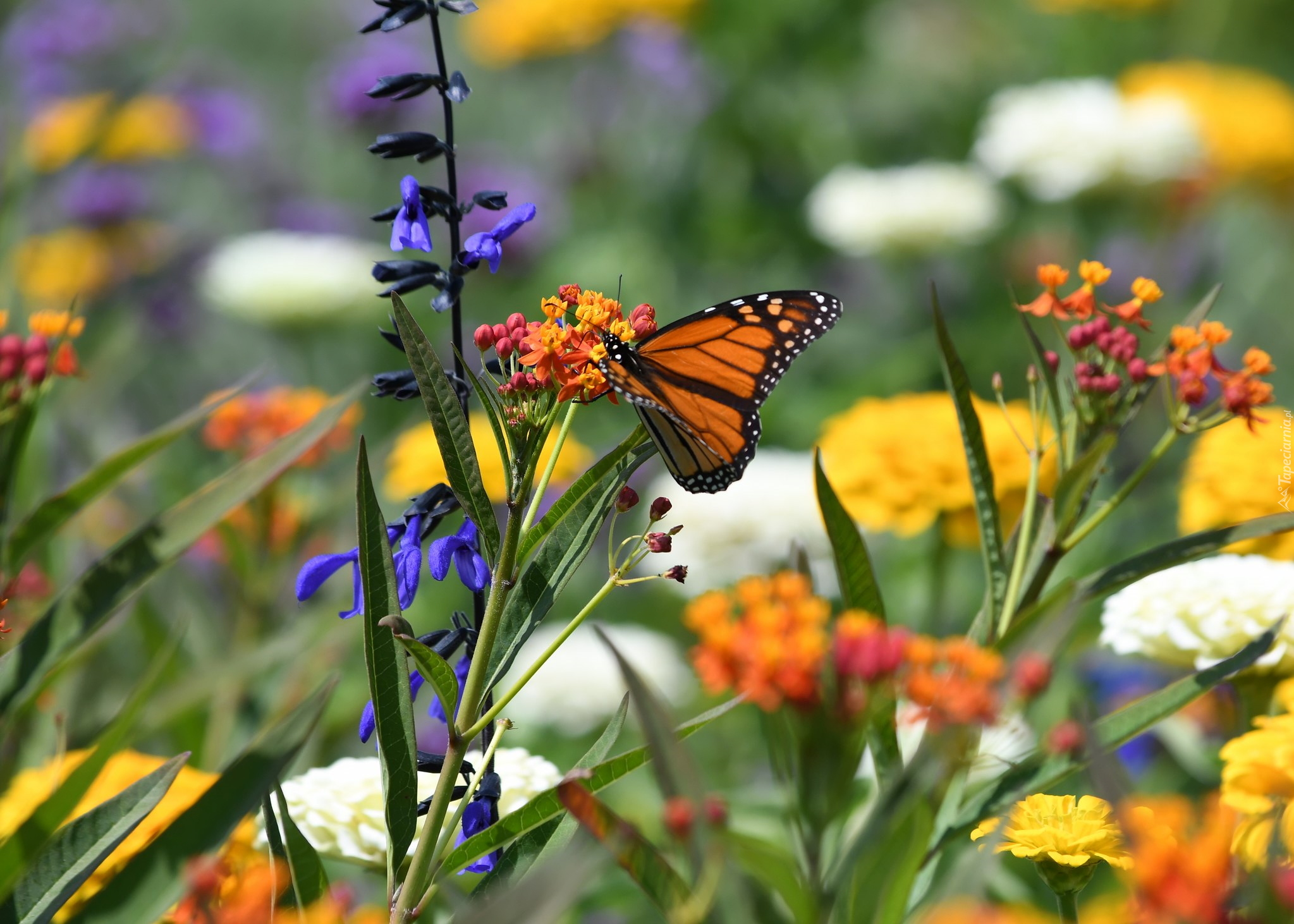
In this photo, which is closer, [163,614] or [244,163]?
[163,614]

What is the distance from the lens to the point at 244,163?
4461 mm

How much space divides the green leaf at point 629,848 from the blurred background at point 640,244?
1.97 ft

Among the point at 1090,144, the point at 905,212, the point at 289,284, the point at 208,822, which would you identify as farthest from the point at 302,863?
the point at 1090,144

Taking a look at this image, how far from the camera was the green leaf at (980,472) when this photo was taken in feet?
2.70

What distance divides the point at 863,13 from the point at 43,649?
3006 millimetres

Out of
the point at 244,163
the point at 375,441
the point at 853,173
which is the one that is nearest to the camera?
the point at 375,441

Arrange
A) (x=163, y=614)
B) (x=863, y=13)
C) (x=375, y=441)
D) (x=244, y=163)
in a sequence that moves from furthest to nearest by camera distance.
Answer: (x=244, y=163) → (x=863, y=13) → (x=375, y=441) → (x=163, y=614)

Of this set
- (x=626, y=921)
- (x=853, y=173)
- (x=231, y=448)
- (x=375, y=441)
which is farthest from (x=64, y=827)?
(x=853, y=173)

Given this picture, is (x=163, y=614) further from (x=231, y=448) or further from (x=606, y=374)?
(x=606, y=374)

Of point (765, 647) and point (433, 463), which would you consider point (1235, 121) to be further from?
point (765, 647)

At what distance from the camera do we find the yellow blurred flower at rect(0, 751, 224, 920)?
864mm

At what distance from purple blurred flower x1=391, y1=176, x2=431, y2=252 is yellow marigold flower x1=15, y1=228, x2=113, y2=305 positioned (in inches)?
102

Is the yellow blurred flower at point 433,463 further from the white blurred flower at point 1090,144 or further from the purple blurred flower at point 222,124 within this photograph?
the purple blurred flower at point 222,124

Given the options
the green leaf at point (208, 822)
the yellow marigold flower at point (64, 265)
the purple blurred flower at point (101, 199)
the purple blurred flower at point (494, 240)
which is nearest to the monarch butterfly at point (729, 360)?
the purple blurred flower at point (494, 240)
